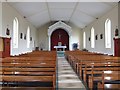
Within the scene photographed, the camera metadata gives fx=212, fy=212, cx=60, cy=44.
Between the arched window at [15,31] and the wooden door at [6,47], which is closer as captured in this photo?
the wooden door at [6,47]

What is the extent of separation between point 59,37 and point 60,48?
1.86 metres

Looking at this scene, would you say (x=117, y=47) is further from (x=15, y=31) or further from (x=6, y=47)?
(x=15, y=31)

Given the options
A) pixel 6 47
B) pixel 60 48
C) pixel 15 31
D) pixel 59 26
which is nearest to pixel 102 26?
pixel 15 31

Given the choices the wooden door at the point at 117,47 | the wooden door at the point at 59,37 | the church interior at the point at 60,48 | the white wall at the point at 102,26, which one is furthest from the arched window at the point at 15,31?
the wooden door at the point at 59,37

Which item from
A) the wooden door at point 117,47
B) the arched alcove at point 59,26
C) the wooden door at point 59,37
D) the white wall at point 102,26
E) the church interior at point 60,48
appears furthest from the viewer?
the wooden door at point 59,37

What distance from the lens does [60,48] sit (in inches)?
1042

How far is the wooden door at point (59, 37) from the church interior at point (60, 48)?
0.13m

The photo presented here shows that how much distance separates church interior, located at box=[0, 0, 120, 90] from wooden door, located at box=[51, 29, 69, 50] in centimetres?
13

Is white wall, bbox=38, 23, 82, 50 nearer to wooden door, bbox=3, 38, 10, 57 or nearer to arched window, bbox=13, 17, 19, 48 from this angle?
arched window, bbox=13, 17, 19, 48

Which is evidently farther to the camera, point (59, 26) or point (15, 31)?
point (59, 26)

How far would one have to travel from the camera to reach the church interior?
461 centimetres

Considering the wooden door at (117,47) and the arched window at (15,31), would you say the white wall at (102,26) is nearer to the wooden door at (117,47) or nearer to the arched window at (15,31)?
the wooden door at (117,47)

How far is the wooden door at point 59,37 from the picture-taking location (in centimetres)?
2777

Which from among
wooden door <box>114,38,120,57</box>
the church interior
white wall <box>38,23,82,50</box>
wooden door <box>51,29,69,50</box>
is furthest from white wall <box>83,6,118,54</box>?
wooden door <box>51,29,69,50</box>
